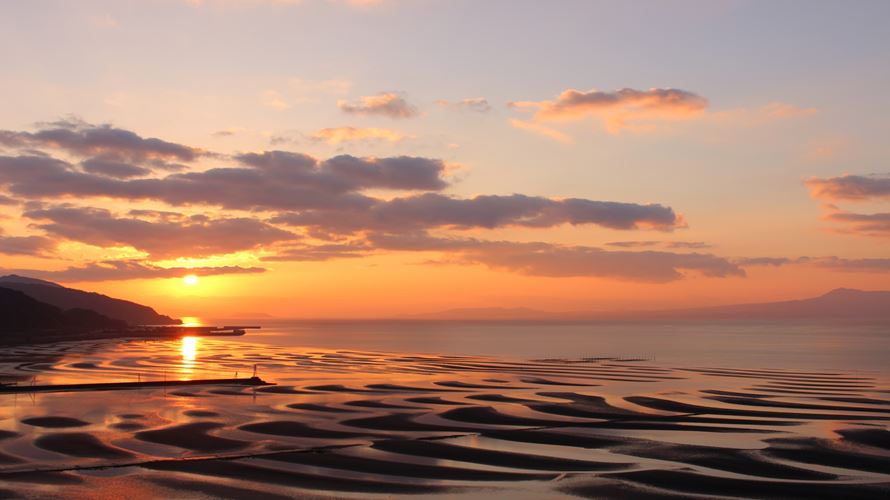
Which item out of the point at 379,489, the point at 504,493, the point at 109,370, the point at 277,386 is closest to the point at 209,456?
the point at 379,489

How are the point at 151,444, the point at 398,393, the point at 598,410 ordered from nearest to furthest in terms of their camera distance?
the point at 151,444 < the point at 598,410 < the point at 398,393

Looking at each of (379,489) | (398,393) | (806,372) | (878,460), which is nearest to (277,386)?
(398,393)

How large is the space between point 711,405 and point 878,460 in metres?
19.4

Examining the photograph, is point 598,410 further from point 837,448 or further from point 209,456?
point 209,456

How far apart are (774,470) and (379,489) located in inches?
559

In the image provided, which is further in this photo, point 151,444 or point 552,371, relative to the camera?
point 552,371

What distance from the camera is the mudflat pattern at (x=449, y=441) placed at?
25438 millimetres

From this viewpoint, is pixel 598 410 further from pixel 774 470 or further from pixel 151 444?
pixel 151 444

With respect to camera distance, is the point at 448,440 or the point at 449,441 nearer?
the point at 449,441

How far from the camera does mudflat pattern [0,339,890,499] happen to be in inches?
1001

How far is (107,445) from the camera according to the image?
105 feet

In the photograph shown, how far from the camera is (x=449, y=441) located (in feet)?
113

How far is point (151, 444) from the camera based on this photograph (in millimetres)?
32625

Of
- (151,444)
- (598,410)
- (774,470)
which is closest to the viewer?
(774,470)
